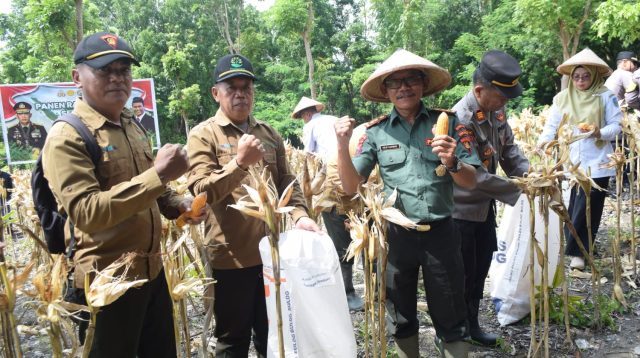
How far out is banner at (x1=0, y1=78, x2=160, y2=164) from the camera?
28.6ft

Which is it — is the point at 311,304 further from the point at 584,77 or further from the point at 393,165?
the point at 584,77

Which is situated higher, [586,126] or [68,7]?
[68,7]

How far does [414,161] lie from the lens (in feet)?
7.56

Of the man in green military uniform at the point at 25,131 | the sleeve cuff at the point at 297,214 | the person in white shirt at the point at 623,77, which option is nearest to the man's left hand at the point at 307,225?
the sleeve cuff at the point at 297,214

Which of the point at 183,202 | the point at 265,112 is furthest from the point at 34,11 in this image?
the point at 265,112

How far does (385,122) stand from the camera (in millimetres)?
2469

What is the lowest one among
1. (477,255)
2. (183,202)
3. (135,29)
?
(477,255)

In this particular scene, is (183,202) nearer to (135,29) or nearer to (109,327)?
(109,327)

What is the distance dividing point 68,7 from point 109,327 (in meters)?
12.3

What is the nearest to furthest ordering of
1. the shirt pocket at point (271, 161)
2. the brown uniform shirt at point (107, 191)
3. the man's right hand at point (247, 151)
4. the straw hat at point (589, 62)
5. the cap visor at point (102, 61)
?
1. the brown uniform shirt at point (107, 191)
2. the cap visor at point (102, 61)
3. the man's right hand at point (247, 151)
4. the shirt pocket at point (271, 161)
5. the straw hat at point (589, 62)

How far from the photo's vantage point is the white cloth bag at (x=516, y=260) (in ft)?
10.1

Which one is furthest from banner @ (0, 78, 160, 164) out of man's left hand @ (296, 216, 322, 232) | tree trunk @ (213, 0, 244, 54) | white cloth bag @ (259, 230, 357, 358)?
tree trunk @ (213, 0, 244, 54)

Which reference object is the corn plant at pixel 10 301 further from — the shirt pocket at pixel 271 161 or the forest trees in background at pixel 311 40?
the forest trees in background at pixel 311 40

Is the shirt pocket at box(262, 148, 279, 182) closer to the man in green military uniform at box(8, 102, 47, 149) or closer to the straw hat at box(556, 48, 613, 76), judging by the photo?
the straw hat at box(556, 48, 613, 76)
